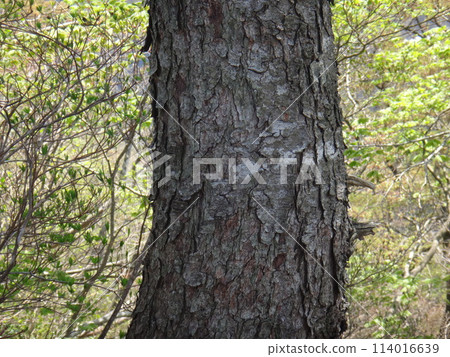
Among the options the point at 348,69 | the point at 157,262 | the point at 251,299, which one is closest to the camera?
the point at 251,299

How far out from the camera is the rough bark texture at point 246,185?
1537 mm

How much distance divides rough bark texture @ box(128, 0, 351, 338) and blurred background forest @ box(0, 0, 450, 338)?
50cm

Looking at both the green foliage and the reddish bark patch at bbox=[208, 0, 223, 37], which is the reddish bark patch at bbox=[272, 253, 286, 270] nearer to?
the reddish bark patch at bbox=[208, 0, 223, 37]

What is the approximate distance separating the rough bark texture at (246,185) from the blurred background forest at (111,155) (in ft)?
1.66

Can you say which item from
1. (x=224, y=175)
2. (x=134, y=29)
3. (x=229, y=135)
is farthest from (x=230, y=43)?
(x=134, y=29)

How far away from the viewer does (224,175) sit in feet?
5.04

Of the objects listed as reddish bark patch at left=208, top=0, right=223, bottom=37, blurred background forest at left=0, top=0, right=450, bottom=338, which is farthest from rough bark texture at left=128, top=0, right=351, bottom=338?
blurred background forest at left=0, top=0, right=450, bottom=338

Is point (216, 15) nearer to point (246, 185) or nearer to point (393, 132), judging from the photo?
point (246, 185)

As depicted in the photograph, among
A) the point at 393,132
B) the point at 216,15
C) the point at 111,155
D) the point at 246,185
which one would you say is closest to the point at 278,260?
the point at 246,185

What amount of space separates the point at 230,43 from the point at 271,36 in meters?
0.14

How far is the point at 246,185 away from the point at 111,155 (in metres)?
4.30

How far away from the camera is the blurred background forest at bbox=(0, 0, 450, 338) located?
2760 millimetres

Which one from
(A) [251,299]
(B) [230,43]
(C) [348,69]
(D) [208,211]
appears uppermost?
(C) [348,69]
